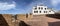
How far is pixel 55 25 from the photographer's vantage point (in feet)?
3.77

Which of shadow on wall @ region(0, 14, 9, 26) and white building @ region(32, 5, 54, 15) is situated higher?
white building @ region(32, 5, 54, 15)

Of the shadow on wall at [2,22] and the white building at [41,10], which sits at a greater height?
the white building at [41,10]

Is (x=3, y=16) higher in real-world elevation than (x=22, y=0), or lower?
lower

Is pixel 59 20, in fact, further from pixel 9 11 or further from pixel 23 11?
pixel 9 11

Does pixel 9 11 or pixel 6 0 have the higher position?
pixel 6 0

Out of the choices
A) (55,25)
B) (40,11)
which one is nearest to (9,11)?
(40,11)

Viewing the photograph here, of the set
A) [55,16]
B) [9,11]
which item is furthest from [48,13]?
[9,11]

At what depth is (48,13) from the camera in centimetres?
116

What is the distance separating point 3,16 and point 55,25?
27.1 inches

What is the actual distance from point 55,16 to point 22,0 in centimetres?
A: 48

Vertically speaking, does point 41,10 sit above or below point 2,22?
above

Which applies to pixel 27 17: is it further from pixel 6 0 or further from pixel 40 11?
pixel 6 0

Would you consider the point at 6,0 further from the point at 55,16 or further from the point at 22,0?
the point at 55,16

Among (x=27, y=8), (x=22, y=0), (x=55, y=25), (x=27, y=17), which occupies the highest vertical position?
(x=22, y=0)
